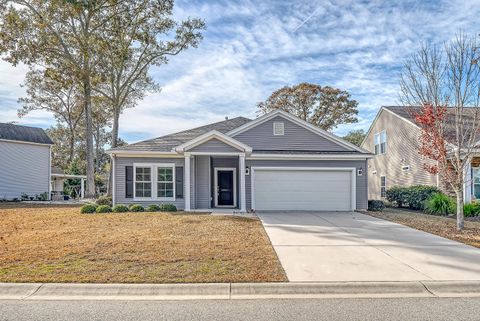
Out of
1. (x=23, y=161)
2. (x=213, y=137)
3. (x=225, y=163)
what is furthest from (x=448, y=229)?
(x=23, y=161)

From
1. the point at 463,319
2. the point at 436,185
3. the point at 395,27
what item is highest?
the point at 395,27

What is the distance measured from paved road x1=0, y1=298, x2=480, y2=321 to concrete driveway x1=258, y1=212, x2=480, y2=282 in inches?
32.8

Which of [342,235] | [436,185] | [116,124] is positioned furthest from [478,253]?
[116,124]

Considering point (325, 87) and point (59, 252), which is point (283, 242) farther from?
point (325, 87)

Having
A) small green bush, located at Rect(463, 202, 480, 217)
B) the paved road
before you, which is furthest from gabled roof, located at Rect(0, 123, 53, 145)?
small green bush, located at Rect(463, 202, 480, 217)

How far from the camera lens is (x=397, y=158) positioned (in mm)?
21375

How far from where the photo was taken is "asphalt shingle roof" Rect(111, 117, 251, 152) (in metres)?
15.6

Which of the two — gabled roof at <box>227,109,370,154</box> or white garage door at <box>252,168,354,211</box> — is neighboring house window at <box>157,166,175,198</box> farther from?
white garage door at <box>252,168,354,211</box>

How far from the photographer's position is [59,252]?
6.91m

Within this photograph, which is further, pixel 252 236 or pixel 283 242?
pixel 252 236

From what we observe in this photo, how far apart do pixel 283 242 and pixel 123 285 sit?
13.9 feet

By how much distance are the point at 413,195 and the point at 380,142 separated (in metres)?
7.07

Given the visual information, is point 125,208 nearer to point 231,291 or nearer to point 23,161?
point 231,291

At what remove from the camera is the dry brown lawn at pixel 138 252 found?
214 inches
